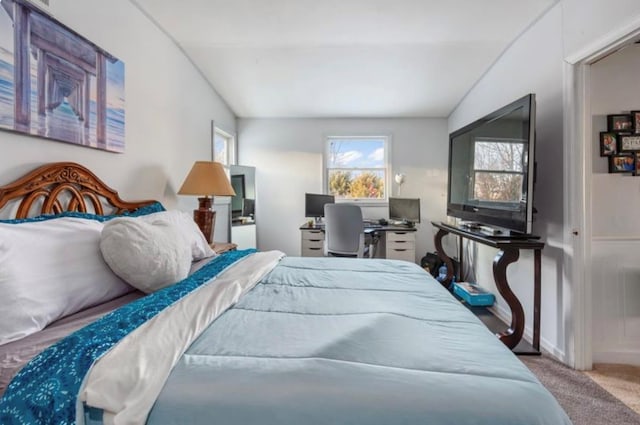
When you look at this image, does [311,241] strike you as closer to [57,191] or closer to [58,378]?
[57,191]

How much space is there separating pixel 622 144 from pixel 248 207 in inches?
150

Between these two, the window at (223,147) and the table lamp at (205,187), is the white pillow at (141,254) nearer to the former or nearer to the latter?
the table lamp at (205,187)

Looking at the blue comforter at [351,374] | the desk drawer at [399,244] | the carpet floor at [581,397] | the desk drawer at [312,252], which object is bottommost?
the carpet floor at [581,397]

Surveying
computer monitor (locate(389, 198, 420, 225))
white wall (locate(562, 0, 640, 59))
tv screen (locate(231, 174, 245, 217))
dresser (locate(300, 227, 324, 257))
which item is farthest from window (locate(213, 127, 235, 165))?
white wall (locate(562, 0, 640, 59))

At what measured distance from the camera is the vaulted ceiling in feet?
7.43

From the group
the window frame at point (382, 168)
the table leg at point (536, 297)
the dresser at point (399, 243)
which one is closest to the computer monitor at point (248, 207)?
the window frame at point (382, 168)

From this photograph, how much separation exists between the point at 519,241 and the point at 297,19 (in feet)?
Result: 7.85

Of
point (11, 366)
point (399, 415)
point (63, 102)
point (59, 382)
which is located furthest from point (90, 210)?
point (399, 415)

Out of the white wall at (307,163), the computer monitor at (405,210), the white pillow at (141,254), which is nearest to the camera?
the white pillow at (141,254)

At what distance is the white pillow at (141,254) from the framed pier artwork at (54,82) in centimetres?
71

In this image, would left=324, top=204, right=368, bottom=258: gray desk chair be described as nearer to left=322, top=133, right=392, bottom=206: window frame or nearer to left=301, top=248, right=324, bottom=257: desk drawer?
left=301, top=248, right=324, bottom=257: desk drawer

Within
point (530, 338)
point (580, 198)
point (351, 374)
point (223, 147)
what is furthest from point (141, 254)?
point (223, 147)

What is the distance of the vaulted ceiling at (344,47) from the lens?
7.43 ft

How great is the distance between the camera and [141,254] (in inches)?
49.1
